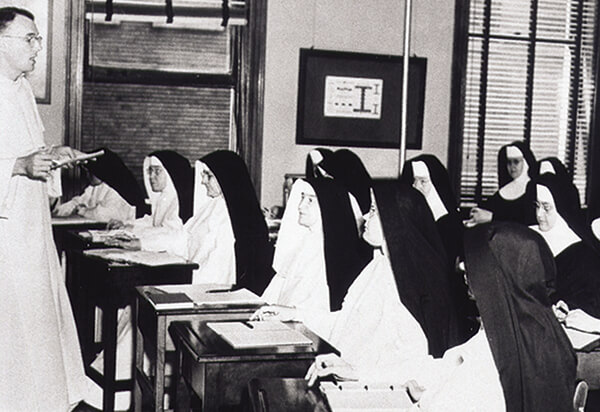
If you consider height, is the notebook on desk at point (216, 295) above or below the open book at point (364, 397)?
above

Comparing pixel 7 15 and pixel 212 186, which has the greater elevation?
pixel 7 15

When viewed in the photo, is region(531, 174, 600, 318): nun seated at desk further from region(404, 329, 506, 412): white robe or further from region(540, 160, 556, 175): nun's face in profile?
region(404, 329, 506, 412): white robe

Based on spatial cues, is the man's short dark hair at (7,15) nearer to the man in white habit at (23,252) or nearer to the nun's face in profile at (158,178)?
the man in white habit at (23,252)

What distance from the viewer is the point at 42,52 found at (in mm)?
7477

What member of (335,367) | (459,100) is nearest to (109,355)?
(335,367)

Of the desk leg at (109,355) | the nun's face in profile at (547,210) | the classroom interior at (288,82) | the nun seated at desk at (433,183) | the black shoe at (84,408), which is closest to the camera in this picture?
the desk leg at (109,355)

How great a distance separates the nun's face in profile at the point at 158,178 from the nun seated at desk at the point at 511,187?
278 cm

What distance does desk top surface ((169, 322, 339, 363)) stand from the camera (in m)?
3.17

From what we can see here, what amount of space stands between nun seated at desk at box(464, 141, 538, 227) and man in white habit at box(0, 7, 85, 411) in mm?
4343

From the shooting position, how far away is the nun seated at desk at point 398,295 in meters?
3.61

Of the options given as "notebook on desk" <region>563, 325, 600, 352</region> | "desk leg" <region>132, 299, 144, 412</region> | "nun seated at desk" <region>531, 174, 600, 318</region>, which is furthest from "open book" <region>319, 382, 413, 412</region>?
"nun seated at desk" <region>531, 174, 600, 318</region>

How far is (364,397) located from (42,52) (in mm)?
5536

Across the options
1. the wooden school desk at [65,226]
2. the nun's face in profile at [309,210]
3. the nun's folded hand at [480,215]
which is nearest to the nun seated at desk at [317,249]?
the nun's face in profile at [309,210]

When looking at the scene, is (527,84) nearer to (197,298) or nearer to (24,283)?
(197,298)
